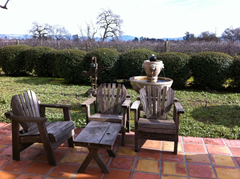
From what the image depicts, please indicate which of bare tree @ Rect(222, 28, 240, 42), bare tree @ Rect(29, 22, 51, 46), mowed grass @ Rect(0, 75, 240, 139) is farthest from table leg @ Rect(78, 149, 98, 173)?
bare tree @ Rect(29, 22, 51, 46)

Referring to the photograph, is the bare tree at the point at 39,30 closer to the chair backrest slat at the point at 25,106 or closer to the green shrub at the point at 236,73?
the green shrub at the point at 236,73

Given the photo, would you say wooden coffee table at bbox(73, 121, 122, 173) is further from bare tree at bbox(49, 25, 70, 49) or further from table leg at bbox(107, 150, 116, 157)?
bare tree at bbox(49, 25, 70, 49)

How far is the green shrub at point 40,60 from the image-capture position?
31.8 ft

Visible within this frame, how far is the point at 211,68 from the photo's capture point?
276 inches

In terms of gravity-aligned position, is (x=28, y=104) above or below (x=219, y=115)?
above

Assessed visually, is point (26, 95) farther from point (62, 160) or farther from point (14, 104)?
point (62, 160)

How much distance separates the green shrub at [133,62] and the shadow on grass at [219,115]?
→ 3.13m

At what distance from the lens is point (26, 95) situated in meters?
2.91

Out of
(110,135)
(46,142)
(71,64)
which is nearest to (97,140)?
(110,135)

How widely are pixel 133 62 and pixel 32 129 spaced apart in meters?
5.24

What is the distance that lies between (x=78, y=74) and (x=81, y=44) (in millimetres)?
6337

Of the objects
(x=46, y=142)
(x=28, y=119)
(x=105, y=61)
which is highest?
(x=105, y=61)

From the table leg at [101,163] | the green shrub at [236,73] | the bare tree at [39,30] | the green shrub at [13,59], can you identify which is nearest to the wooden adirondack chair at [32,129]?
the table leg at [101,163]

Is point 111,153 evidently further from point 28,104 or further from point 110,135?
point 28,104
